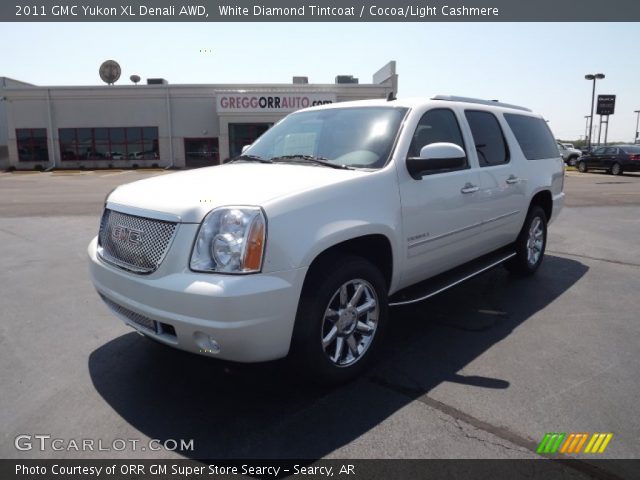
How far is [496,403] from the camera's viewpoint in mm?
3072

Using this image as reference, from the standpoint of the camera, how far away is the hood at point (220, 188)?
9.41 ft

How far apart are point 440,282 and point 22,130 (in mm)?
37992

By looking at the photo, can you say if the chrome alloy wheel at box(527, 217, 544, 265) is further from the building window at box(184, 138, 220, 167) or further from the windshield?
the building window at box(184, 138, 220, 167)

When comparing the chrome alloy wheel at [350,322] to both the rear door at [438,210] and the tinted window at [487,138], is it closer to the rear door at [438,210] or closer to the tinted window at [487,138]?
the rear door at [438,210]

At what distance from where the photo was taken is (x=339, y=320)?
3238 millimetres

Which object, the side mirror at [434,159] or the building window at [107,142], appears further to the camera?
the building window at [107,142]

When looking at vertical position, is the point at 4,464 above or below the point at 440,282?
below

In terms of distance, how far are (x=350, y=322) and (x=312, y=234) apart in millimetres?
766

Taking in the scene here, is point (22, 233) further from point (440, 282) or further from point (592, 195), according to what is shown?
point (592, 195)

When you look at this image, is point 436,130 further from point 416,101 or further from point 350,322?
point 350,322

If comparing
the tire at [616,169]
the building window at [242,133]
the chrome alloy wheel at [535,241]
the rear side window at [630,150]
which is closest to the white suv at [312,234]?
the chrome alloy wheel at [535,241]

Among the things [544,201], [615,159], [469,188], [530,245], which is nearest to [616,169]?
[615,159]

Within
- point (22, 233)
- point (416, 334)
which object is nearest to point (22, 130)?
point (22, 233)

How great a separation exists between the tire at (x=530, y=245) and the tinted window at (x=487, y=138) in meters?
1.04
